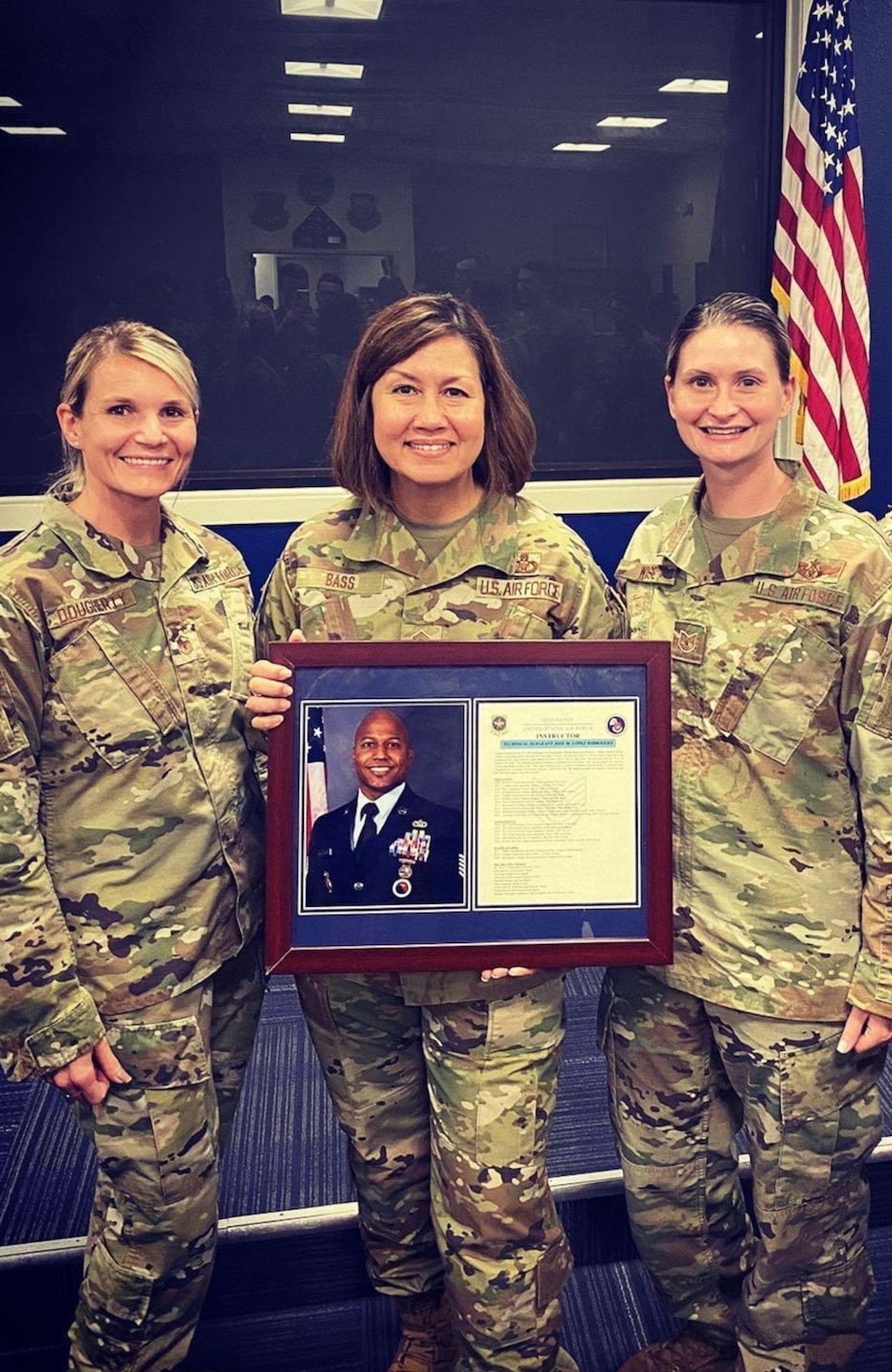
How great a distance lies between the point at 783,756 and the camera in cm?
139

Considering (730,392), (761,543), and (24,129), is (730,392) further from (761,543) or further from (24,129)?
(24,129)

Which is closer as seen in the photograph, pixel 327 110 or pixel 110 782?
pixel 110 782

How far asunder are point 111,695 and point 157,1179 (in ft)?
2.00

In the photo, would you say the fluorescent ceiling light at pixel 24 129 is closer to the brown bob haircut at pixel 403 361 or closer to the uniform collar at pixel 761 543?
the brown bob haircut at pixel 403 361

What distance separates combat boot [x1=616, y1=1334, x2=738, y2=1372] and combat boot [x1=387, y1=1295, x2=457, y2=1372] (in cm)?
28

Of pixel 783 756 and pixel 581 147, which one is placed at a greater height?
pixel 581 147

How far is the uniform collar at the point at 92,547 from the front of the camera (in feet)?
4.37

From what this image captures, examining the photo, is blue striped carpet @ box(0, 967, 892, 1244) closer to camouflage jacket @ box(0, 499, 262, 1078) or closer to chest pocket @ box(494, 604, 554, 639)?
camouflage jacket @ box(0, 499, 262, 1078)

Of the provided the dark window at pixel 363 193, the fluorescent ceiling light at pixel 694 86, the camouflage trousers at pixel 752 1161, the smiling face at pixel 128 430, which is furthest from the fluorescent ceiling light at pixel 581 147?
the camouflage trousers at pixel 752 1161

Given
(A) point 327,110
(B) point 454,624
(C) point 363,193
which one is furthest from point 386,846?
(A) point 327,110

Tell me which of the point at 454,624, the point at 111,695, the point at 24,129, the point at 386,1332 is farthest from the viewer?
the point at 24,129

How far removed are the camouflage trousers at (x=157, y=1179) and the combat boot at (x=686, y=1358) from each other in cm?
69

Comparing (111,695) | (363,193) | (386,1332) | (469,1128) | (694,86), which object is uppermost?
(694,86)

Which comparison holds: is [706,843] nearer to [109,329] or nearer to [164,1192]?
[164,1192]
